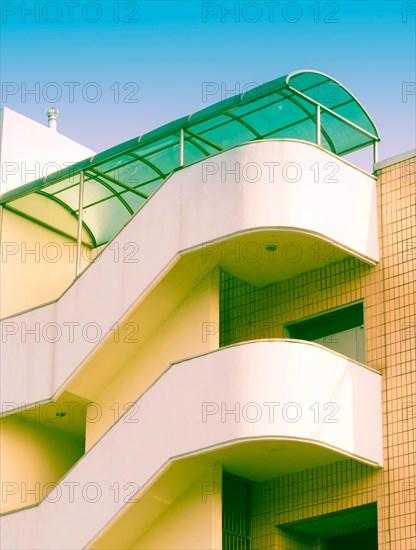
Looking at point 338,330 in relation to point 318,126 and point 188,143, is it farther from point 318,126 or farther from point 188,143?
point 188,143

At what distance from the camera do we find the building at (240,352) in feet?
80.9

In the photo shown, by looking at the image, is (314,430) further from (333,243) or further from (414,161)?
(414,161)

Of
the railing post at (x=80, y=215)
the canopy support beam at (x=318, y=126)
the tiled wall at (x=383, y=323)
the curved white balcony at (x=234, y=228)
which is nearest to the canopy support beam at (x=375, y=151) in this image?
the tiled wall at (x=383, y=323)

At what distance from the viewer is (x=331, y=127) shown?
93.7 ft

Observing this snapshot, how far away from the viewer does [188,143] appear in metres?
29.2

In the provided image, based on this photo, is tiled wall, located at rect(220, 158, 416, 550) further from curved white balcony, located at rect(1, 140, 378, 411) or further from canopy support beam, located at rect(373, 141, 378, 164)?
canopy support beam, located at rect(373, 141, 378, 164)

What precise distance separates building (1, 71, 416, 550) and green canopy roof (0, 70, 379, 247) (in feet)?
0.20

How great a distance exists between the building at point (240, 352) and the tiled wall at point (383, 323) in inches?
1.1

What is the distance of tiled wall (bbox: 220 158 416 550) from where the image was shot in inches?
961

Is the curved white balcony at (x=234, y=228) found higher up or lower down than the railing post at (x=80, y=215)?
lower down

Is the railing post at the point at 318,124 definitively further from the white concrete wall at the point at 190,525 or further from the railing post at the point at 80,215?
the white concrete wall at the point at 190,525

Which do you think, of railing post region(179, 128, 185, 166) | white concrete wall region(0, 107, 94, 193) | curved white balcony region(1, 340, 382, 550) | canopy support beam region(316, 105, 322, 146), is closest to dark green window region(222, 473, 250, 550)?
curved white balcony region(1, 340, 382, 550)

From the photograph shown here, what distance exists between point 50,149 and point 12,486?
817cm

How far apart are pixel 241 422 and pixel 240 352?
4.28 feet
